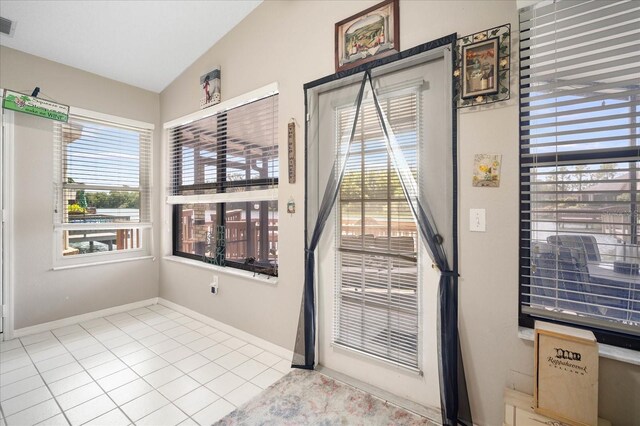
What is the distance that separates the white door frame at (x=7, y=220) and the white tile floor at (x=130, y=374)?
10.0 inches

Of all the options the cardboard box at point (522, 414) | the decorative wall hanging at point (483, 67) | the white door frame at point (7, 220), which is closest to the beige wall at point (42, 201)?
the white door frame at point (7, 220)

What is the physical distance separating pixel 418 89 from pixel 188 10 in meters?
2.22

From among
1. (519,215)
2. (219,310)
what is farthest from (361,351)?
(219,310)

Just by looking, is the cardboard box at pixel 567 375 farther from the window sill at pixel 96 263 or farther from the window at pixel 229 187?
the window sill at pixel 96 263

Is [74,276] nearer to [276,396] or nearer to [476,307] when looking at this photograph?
[276,396]

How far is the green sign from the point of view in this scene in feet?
8.93

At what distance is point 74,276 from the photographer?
3.23 meters

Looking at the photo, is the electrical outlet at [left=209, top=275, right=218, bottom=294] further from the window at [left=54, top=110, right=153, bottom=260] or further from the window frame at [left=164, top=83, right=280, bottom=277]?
the window at [left=54, top=110, right=153, bottom=260]

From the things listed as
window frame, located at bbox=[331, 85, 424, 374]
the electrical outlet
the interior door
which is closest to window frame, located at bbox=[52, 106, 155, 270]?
the electrical outlet

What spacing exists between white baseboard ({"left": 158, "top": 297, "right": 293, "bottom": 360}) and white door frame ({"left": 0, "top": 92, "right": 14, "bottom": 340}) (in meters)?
1.42

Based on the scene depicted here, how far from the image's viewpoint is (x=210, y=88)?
3.11 metres

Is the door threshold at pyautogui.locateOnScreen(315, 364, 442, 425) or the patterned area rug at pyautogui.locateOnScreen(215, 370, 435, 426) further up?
the door threshold at pyautogui.locateOnScreen(315, 364, 442, 425)

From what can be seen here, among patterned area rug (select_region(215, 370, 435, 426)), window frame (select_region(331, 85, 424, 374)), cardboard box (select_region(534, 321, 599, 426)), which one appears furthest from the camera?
window frame (select_region(331, 85, 424, 374))

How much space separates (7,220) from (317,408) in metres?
3.39
